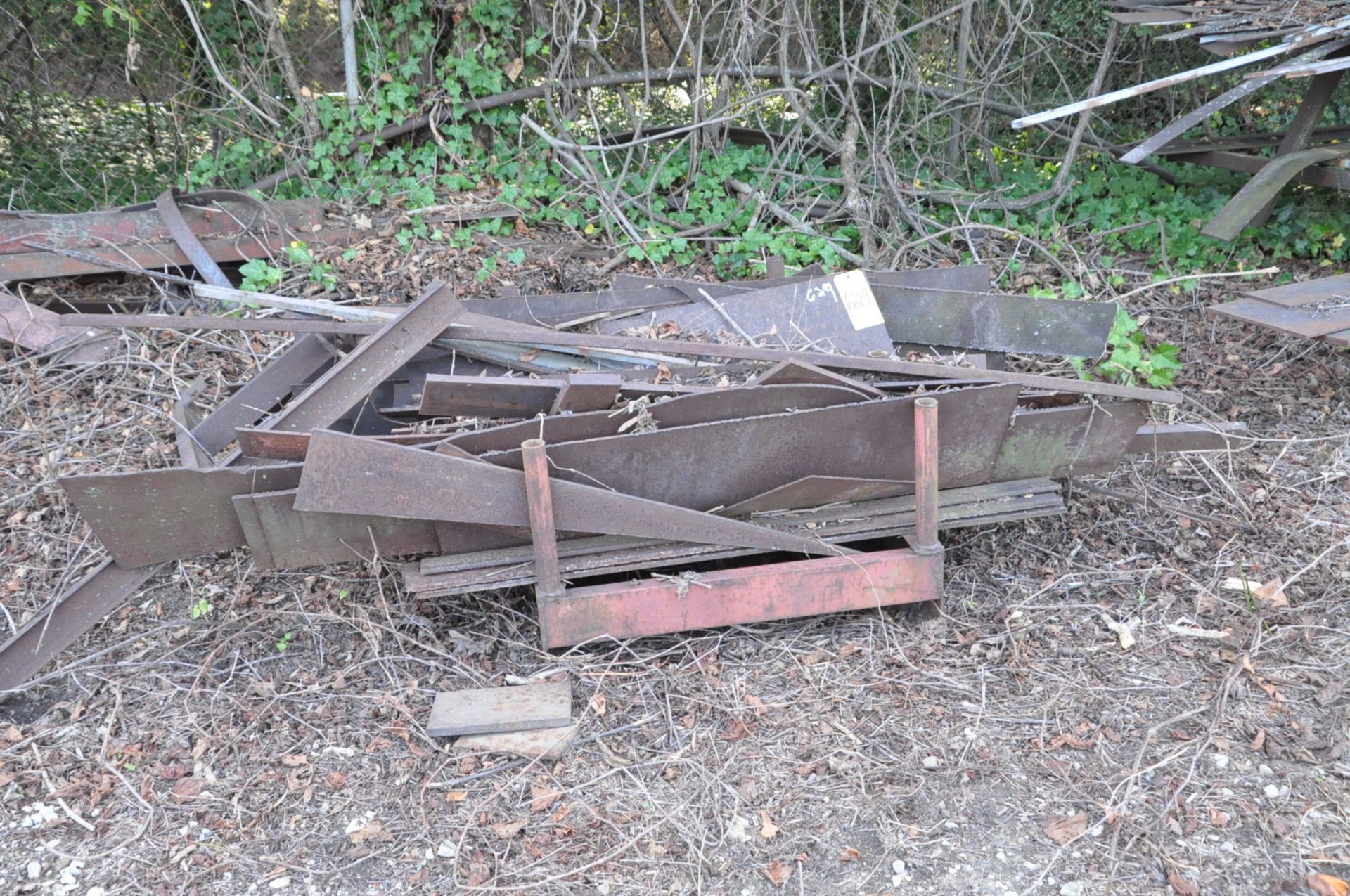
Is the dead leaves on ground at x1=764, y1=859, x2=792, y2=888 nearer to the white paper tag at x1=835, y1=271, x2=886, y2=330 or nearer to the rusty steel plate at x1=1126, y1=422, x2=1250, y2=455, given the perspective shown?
the rusty steel plate at x1=1126, y1=422, x2=1250, y2=455

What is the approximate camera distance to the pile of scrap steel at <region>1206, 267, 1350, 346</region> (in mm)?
4668

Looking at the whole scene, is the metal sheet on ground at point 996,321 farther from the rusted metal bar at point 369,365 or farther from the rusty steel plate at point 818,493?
the rusted metal bar at point 369,365

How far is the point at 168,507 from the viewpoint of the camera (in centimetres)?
311

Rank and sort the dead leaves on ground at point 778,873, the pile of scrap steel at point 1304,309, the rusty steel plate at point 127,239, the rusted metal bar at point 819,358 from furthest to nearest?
the rusty steel plate at point 127,239
the pile of scrap steel at point 1304,309
the rusted metal bar at point 819,358
the dead leaves on ground at point 778,873

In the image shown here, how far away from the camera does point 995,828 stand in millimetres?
2705

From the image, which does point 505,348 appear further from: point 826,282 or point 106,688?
point 106,688

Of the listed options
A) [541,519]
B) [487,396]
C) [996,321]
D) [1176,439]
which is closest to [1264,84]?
[996,321]

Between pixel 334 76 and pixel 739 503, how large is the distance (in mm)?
5530

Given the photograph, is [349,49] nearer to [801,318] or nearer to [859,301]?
[801,318]

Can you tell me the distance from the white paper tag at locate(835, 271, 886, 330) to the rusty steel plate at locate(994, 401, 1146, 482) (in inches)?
34.1

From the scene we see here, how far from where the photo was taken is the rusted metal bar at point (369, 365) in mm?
3361

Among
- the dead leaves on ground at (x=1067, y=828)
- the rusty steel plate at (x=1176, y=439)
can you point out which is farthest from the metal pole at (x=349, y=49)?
the dead leaves on ground at (x=1067, y=828)

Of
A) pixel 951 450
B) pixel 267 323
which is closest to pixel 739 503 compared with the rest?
pixel 951 450

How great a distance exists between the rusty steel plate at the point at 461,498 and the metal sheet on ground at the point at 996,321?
138cm
